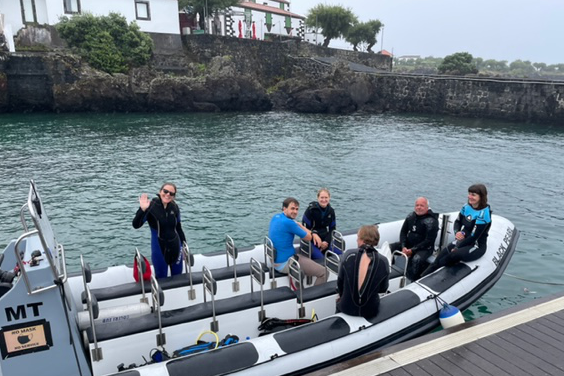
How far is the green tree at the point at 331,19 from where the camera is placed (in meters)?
62.4

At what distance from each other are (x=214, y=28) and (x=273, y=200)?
137ft

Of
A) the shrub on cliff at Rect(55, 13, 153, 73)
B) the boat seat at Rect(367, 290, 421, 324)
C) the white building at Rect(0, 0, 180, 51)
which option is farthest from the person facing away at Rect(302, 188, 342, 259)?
the white building at Rect(0, 0, 180, 51)

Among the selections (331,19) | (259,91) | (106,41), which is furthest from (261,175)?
(331,19)

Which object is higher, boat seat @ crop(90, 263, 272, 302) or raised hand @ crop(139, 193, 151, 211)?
raised hand @ crop(139, 193, 151, 211)

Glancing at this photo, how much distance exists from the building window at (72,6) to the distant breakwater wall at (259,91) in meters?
7.12

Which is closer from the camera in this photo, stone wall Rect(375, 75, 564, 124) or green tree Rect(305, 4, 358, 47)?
stone wall Rect(375, 75, 564, 124)

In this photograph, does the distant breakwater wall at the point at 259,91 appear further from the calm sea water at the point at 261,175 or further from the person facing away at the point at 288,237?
the person facing away at the point at 288,237

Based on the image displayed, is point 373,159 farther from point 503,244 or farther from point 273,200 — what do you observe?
point 503,244

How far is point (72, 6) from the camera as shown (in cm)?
3862

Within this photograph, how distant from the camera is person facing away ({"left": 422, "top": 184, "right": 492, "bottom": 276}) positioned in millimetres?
6758

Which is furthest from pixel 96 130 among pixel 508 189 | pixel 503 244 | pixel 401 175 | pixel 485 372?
pixel 485 372

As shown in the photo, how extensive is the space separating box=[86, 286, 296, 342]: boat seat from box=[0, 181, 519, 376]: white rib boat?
0.01 meters

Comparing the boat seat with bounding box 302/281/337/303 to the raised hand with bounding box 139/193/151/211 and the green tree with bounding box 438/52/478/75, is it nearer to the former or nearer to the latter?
the raised hand with bounding box 139/193/151/211

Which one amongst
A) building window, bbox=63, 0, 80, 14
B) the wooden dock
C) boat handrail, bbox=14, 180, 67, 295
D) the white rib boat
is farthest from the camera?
building window, bbox=63, 0, 80, 14
